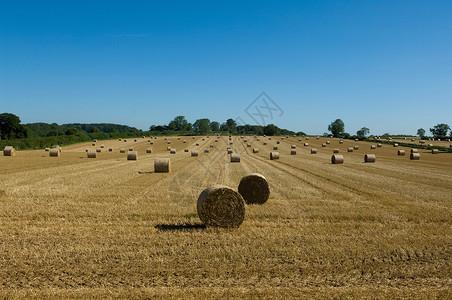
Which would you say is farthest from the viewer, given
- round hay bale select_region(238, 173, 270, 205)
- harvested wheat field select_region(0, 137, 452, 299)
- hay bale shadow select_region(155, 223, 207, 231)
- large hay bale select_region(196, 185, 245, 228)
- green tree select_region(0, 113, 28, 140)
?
green tree select_region(0, 113, 28, 140)

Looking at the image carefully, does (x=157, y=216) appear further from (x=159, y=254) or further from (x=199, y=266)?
(x=199, y=266)

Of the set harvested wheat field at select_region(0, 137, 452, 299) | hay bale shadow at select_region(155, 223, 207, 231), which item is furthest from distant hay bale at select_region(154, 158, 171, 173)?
hay bale shadow at select_region(155, 223, 207, 231)

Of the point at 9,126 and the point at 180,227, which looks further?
the point at 9,126

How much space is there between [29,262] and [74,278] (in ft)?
4.95

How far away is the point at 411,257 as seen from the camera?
8.03m

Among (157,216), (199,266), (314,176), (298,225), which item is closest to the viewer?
(199,266)

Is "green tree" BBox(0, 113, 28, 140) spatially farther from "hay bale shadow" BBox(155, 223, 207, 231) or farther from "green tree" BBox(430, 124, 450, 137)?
"green tree" BBox(430, 124, 450, 137)

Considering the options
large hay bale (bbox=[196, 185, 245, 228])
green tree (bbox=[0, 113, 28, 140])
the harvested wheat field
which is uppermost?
green tree (bbox=[0, 113, 28, 140])

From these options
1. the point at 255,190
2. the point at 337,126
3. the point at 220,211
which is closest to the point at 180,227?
the point at 220,211

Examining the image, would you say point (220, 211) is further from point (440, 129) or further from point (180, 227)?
point (440, 129)

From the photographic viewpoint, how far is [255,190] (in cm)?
1413

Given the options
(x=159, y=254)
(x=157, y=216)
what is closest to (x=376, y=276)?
(x=159, y=254)

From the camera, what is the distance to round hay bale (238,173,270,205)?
46.2 ft

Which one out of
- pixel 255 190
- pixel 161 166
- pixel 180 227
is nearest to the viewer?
pixel 180 227
